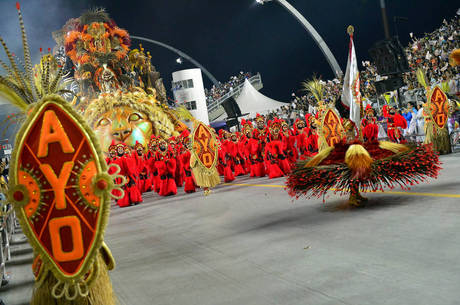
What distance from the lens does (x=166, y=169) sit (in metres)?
14.5

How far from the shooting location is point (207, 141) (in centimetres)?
1299

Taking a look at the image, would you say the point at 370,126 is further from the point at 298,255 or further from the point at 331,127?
the point at 298,255

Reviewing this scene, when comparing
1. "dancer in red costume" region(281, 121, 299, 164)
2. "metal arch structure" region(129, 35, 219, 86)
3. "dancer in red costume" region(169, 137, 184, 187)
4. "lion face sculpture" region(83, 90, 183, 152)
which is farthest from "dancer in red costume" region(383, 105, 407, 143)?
"metal arch structure" region(129, 35, 219, 86)

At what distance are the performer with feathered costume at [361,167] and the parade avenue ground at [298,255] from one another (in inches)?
17.7

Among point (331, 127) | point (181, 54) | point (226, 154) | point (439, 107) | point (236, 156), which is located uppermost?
point (181, 54)

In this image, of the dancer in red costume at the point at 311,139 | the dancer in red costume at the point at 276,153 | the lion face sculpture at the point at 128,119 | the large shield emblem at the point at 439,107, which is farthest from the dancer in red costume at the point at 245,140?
the lion face sculpture at the point at 128,119

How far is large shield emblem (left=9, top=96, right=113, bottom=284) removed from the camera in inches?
121

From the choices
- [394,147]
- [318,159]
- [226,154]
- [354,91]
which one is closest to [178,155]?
[226,154]

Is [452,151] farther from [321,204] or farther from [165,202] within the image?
[165,202]

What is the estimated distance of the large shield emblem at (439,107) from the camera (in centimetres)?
1266

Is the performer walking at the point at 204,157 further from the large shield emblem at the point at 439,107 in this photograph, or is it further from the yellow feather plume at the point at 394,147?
the yellow feather plume at the point at 394,147

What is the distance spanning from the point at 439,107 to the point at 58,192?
469 inches

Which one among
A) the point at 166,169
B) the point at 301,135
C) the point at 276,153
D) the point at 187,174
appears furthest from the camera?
the point at 301,135

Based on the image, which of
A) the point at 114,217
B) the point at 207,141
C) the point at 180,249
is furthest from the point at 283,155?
the point at 180,249
